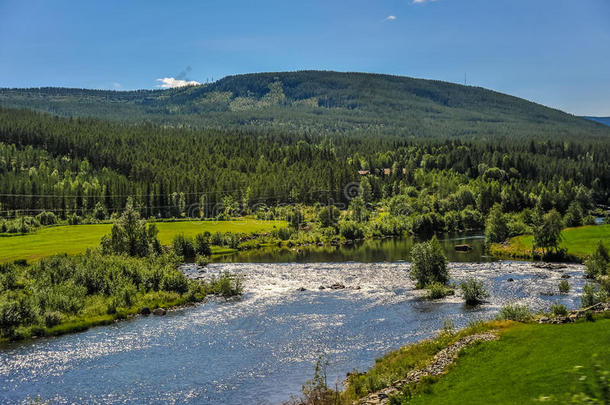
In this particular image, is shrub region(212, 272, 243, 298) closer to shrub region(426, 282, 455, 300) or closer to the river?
the river

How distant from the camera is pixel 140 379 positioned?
44.2 metres

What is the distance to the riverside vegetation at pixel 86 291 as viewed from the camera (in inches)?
2363

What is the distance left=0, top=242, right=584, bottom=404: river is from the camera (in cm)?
4181

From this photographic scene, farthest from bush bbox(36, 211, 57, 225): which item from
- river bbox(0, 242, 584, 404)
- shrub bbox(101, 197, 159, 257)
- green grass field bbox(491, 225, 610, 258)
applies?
green grass field bbox(491, 225, 610, 258)

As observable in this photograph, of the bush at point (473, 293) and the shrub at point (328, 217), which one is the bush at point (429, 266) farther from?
the shrub at point (328, 217)

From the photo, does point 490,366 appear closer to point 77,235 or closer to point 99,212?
point 77,235

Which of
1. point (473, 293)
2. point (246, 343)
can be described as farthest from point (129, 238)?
Answer: point (473, 293)

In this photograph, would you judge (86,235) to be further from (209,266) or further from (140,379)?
(140,379)

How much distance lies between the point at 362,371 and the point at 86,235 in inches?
4433

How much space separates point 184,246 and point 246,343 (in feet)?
260

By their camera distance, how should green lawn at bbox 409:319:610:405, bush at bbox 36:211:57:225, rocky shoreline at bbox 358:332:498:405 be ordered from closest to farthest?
1. green lawn at bbox 409:319:610:405
2. rocky shoreline at bbox 358:332:498:405
3. bush at bbox 36:211:57:225

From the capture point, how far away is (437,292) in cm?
6994

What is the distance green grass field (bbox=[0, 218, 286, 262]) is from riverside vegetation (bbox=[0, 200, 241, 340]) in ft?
51.7

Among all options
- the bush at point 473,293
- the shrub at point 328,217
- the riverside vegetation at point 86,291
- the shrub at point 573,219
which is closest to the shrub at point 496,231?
the shrub at point 573,219
